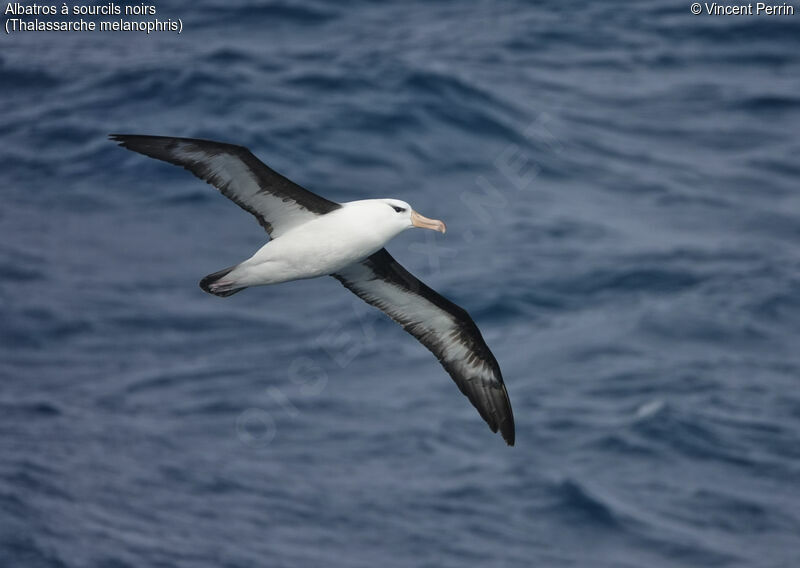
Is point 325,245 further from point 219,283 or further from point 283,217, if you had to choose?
point 219,283

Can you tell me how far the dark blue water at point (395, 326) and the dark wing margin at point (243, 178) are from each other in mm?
19152

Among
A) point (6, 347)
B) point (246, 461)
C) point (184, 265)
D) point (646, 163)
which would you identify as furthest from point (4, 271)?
point (646, 163)

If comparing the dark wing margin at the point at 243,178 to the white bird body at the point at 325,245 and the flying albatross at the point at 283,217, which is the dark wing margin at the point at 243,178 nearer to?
the flying albatross at the point at 283,217

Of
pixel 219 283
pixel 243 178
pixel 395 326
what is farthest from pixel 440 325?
pixel 395 326

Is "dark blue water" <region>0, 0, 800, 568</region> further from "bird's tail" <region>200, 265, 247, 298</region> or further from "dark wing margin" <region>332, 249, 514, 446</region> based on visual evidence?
"bird's tail" <region>200, 265, 247, 298</region>

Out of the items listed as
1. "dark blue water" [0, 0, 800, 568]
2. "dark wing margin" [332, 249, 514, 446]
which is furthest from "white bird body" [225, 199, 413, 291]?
"dark blue water" [0, 0, 800, 568]

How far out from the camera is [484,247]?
122 ft

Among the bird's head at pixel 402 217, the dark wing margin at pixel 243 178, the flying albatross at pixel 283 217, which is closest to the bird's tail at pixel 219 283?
the flying albatross at pixel 283 217

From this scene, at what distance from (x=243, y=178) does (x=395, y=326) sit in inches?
941

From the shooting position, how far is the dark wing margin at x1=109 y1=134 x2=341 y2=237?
33.7ft

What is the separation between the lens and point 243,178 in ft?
35.6

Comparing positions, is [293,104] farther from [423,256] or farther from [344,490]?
[344,490]

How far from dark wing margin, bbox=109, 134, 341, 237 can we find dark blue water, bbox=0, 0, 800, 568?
1915cm

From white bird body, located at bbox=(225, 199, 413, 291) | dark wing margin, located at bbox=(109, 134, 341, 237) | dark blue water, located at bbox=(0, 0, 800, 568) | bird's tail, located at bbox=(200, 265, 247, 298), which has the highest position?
dark wing margin, located at bbox=(109, 134, 341, 237)
